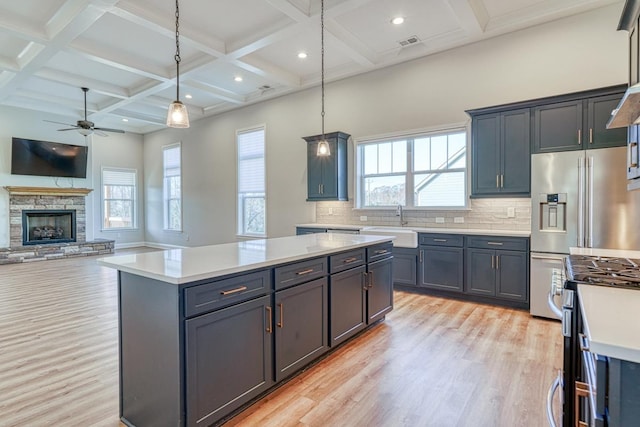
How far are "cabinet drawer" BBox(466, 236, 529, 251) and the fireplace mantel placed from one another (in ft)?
30.1

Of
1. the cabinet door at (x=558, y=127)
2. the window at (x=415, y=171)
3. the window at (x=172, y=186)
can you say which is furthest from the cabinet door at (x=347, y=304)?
the window at (x=172, y=186)

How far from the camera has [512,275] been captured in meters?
4.07

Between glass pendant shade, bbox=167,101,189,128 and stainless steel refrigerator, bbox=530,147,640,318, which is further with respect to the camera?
stainless steel refrigerator, bbox=530,147,640,318

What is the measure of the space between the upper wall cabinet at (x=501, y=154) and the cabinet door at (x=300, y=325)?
2890mm

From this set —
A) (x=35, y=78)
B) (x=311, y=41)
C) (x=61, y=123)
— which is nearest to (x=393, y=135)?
(x=311, y=41)

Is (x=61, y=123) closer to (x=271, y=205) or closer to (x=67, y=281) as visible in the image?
(x=67, y=281)

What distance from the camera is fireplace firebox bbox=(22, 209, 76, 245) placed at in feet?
26.5

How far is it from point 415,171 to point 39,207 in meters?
8.70

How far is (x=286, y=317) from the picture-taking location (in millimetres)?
2322

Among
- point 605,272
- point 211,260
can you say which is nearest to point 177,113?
point 211,260

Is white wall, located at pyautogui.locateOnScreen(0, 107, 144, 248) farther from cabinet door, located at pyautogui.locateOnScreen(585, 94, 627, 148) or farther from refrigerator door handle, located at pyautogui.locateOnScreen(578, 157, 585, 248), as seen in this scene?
cabinet door, located at pyautogui.locateOnScreen(585, 94, 627, 148)

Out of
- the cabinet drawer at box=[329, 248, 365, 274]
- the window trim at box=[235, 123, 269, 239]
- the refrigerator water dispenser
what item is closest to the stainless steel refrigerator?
the refrigerator water dispenser

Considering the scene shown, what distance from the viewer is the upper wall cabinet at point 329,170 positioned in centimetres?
586

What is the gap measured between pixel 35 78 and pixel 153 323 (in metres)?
6.93
